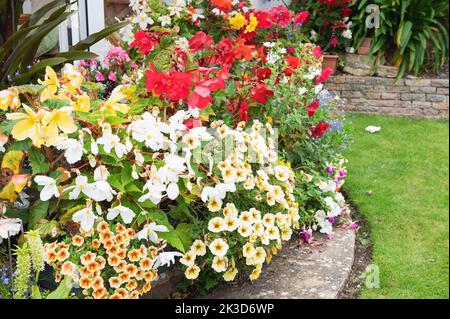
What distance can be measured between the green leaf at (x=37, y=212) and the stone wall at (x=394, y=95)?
410 cm

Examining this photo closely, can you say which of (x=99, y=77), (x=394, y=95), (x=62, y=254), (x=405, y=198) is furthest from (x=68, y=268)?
(x=394, y=95)

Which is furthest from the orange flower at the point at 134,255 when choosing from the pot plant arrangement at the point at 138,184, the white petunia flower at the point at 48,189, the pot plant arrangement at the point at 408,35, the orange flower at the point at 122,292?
the pot plant arrangement at the point at 408,35

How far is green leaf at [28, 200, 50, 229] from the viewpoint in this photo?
211cm

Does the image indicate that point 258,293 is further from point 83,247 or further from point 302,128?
point 302,128

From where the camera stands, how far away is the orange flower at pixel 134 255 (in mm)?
2090

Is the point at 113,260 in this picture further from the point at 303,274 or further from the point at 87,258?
the point at 303,274

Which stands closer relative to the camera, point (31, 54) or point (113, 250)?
point (113, 250)

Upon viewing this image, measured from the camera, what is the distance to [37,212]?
2119mm

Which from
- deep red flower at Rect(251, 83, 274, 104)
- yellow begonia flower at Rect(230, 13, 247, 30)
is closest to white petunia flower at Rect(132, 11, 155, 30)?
yellow begonia flower at Rect(230, 13, 247, 30)

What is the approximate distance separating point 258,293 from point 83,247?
0.73 meters

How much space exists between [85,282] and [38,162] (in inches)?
17.2

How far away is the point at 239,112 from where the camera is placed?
2.76 metres

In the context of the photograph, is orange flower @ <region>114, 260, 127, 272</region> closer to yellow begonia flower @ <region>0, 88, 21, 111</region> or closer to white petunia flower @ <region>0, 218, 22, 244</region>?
white petunia flower @ <region>0, 218, 22, 244</region>

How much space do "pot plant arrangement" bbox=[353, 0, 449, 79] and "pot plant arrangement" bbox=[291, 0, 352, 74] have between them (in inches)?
5.2
